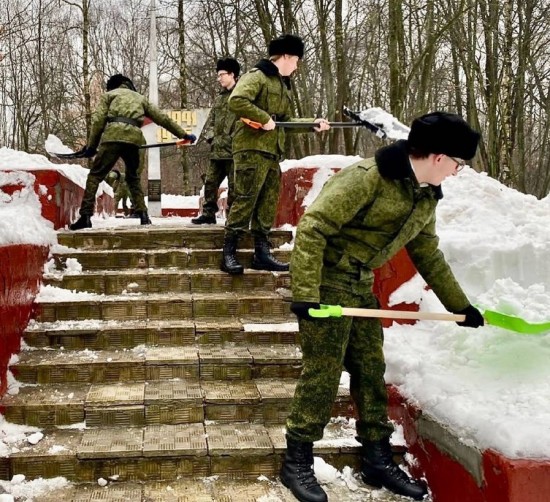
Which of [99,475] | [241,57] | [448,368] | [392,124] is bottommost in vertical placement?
[99,475]

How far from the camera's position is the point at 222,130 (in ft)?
21.7

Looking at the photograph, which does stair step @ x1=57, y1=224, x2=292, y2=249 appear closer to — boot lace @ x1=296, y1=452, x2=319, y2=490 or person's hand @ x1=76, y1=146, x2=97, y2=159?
person's hand @ x1=76, y1=146, x2=97, y2=159

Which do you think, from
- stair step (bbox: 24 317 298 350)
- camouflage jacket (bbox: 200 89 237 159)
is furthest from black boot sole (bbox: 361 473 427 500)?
camouflage jacket (bbox: 200 89 237 159)

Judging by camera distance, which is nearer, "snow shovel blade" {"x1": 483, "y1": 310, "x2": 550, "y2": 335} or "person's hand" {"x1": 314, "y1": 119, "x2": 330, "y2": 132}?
"snow shovel blade" {"x1": 483, "y1": 310, "x2": 550, "y2": 335}

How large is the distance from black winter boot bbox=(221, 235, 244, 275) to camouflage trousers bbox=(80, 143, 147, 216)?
5.89 ft

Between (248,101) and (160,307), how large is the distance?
1688 mm

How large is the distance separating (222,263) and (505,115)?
1048 cm

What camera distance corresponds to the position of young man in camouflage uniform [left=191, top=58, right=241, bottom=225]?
6543 millimetres

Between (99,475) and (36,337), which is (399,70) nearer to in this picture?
(36,337)

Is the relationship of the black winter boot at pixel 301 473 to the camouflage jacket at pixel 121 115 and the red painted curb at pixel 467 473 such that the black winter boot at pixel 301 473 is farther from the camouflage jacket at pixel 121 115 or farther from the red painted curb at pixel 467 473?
the camouflage jacket at pixel 121 115

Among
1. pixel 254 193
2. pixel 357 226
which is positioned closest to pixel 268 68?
pixel 254 193

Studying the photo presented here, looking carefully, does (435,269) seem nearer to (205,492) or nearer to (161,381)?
(205,492)

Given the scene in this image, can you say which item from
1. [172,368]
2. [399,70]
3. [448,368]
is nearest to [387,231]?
[448,368]

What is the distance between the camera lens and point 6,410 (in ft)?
11.1
